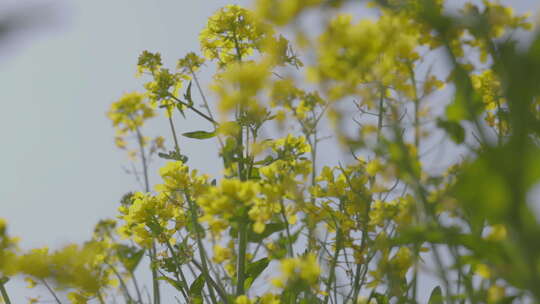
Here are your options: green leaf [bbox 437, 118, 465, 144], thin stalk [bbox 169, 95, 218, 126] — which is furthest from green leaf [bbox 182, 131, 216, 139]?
green leaf [bbox 437, 118, 465, 144]

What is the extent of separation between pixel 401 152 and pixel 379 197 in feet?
2.33

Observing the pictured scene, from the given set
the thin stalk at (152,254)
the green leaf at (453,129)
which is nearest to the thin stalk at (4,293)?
the thin stalk at (152,254)

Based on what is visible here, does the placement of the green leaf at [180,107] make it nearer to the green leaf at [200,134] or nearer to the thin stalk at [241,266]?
the green leaf at [200,134]

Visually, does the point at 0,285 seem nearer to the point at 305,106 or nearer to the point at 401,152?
the point at 305,106

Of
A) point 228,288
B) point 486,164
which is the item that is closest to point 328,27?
point 486,164

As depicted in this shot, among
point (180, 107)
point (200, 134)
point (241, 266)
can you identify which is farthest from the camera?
point (180, 107)

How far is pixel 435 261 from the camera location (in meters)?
1.00

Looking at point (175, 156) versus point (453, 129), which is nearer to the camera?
point (453, 129)

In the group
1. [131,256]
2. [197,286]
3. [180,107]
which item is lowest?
[197,286]

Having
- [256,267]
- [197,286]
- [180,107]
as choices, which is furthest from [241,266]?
[180,107]

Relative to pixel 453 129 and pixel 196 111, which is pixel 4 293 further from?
pixel 453 129

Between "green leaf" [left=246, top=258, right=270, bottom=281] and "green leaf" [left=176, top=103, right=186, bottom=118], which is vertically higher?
"green leaf" [left=176, top=103, right=186, bottom=118]

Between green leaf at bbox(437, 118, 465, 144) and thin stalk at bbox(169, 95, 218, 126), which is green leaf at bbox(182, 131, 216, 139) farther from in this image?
green leaf at bbox(437, 118, 465, 144)

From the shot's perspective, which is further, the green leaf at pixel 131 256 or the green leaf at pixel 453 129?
the green leaf at pixel 131 256
